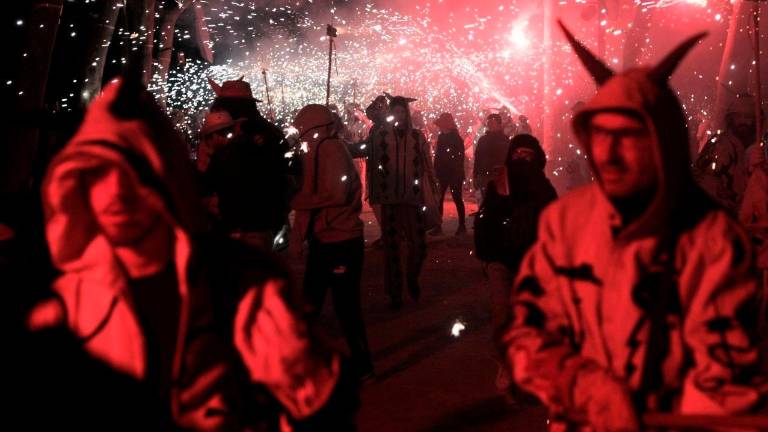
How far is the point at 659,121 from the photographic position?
2.63 metres

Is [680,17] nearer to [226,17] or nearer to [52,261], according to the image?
[226,17]

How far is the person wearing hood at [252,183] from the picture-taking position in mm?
6062

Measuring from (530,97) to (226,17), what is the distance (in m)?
12.1

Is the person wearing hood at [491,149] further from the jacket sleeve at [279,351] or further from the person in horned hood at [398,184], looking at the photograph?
the jacket sleeve at [279,351]

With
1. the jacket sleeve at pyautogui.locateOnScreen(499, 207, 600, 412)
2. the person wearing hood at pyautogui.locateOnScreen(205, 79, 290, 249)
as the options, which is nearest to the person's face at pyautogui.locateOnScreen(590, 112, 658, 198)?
the jacket sleeve at pyautogui.locateOnScreen(499, 207, 600, 412)

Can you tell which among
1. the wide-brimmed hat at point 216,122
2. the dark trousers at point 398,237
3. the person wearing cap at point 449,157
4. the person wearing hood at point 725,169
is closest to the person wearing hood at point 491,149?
the person wearing cap at point 449,157

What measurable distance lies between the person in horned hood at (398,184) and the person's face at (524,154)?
3.87 m

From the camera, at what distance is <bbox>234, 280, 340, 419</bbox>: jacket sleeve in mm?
2555

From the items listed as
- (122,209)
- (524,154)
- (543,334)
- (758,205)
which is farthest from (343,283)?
(122,209)

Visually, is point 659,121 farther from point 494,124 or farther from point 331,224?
point 494,124

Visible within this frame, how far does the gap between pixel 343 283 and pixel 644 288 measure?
4.47 metres

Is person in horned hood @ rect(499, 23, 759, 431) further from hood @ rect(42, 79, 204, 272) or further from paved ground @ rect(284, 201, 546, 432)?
paved ground @ rect(284, 201, 546, 432)

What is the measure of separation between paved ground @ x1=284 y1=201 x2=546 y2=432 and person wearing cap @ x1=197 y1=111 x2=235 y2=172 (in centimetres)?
214

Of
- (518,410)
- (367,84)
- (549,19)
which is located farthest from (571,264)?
(367,84)
